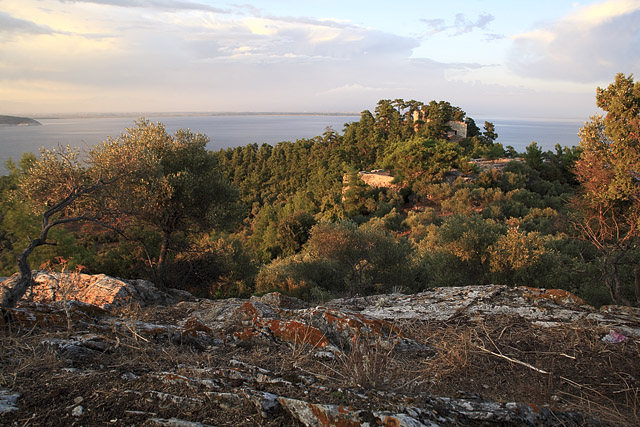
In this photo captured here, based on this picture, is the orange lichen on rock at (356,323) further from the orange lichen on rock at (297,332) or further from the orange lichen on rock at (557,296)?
the orange lichen on rock at (557,296)

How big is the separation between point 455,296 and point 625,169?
4.67m

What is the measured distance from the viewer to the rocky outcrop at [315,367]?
2.71 metres

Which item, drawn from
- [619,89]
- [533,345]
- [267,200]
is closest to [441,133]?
[267,200]

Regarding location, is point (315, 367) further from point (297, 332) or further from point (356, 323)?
point (356, 323)

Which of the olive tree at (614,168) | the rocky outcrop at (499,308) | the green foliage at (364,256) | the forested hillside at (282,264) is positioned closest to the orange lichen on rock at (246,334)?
the rocky outcrop at (499,308)

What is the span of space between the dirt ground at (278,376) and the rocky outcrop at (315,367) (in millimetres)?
15

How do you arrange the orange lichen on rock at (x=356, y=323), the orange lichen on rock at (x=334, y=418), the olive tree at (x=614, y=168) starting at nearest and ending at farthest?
1. the orange lichen on rock at (x=334, y=418)
2. the orange lichen on rock at (x=356, y=323)
3. the olive tree at (x=614, y=168)

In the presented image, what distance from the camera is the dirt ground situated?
2.73 m

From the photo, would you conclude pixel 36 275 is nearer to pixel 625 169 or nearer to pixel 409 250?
pixel 409 250

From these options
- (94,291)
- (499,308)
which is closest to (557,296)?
(499,308)

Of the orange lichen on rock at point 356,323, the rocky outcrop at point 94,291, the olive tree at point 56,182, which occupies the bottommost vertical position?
the rocky outcrop at point 94,291

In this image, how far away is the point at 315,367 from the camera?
3.61 meters

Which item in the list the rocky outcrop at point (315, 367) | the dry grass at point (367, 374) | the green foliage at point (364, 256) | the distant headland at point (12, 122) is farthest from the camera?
the distant headland at point (12, 122)

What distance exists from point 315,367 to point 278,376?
477mm
